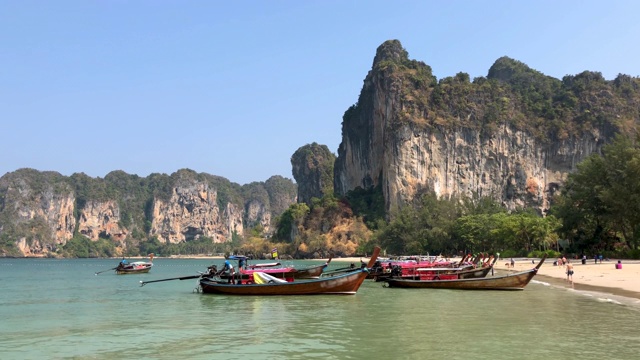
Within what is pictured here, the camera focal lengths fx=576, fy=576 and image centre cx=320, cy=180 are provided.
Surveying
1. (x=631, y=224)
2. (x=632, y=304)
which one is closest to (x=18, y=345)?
(x=632, y=304)

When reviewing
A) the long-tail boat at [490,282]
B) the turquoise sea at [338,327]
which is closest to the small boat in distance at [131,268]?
the turquoise sea at [338,327]

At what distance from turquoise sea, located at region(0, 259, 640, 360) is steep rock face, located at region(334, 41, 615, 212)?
353ft

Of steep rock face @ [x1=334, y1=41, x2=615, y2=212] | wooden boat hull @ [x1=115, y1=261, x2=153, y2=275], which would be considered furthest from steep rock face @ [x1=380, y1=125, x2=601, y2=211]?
wooden boat hull @ [x1=115, y1=261, x2=153, y2=275]

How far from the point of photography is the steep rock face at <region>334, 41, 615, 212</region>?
457 feet

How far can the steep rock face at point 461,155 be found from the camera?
139250mm

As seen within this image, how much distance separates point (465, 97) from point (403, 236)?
5147cm

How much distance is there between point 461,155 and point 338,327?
128469 millimetres

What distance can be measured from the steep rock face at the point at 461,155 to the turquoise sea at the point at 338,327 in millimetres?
107735

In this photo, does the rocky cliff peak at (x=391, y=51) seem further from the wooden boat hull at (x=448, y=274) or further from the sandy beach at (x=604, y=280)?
the wooden boat hull at (x=448, y=274)

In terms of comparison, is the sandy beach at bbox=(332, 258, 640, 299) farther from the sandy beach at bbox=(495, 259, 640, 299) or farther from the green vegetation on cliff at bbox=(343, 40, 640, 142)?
the green vegetation on cliff at bbox=(343, 40, 640, 142)

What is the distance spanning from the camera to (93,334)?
20109mm

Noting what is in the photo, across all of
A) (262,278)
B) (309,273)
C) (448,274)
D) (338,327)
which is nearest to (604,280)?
(448,274)

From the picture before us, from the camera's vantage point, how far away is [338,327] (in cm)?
1975

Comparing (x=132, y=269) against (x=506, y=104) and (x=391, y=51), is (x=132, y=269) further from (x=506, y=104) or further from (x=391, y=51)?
(x=391, y=51)
